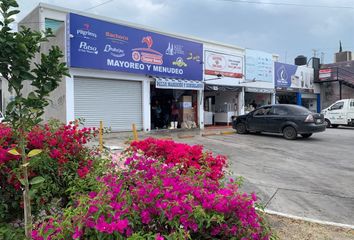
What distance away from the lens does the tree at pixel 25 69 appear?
6.78ft

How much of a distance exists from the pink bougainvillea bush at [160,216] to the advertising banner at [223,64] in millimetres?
19406

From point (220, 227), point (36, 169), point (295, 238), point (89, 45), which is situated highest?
point (89, 45)

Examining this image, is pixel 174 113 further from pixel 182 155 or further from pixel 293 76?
pixel 182 155

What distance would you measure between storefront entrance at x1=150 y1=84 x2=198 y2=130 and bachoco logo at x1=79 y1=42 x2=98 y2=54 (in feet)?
17.1

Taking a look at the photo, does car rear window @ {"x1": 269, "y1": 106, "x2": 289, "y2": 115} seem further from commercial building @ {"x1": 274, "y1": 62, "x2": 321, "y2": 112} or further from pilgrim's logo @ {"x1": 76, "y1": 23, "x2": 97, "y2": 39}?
commercial building @ {"x1": 274, "y1": 62, "x2": 321, "y2": 112}

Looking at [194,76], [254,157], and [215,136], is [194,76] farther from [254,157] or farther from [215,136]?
[254,157]

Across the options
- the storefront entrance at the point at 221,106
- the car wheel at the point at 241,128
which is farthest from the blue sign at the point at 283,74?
the car wheel at the point at 241,128

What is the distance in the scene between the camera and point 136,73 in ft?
56.4

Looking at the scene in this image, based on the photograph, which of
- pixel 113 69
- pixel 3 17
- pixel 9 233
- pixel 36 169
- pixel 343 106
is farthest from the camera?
pixel 343 106

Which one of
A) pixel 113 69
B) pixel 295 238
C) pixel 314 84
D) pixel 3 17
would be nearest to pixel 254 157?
pixel 295 238

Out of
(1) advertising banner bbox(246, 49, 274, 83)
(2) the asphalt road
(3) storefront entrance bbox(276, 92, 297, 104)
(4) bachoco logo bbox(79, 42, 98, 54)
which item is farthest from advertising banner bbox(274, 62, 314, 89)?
(4) bachoco logo bbox(79, 42, 98, 54)

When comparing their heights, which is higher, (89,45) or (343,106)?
(89,45)

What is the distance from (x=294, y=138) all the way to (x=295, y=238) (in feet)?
40.0

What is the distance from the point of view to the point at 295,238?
13.8ft
